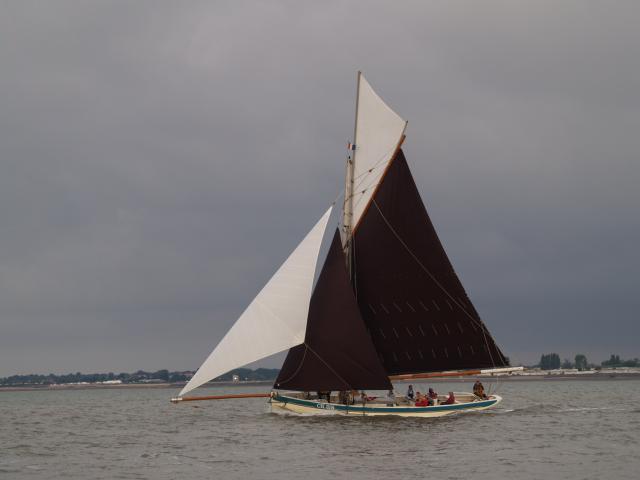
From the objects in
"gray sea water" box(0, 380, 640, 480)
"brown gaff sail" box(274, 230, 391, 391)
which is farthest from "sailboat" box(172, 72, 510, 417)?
"gray sea water" box(0, 380, 640, 480)

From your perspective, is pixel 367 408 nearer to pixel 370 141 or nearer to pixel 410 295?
pixel 410 295

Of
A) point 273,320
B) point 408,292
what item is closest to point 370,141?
point 408,292

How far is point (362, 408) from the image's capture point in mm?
50000

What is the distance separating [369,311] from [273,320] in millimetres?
7349

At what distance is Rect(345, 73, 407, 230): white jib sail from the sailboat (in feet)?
0.23

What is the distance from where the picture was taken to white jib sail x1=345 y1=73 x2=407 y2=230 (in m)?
55.7

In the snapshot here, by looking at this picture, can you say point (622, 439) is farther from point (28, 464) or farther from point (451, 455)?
point (28, 464)

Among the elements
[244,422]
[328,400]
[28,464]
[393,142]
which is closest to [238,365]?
[328,400]

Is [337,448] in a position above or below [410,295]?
below

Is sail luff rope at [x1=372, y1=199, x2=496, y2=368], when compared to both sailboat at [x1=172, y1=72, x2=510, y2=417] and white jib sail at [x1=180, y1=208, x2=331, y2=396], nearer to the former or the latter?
sailboat at [x1=172, y1=72, x2=510, y2=417]

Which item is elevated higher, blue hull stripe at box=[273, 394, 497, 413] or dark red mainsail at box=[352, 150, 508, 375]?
dark red mainsail at box=[352, 150, 508, 375]

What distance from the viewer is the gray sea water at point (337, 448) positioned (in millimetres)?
33719

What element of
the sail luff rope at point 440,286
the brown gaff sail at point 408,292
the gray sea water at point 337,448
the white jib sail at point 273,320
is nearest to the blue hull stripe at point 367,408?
the gray sea water at point 337,448

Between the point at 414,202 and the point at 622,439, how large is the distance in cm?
1904
